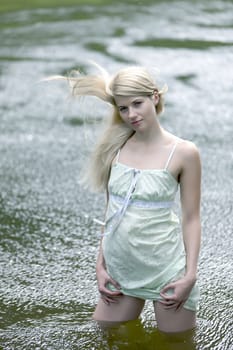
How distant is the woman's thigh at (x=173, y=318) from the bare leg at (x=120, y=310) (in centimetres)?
12

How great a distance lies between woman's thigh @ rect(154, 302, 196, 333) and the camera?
349cm

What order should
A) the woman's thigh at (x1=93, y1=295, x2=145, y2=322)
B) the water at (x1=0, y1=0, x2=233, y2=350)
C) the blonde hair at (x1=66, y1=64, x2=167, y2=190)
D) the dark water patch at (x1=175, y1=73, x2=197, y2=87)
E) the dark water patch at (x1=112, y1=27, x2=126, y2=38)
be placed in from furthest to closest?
the dark water patch at (x1=112, y1=27, x2=126, y2=38) → the dark water patch at (x1=175, y1=73, x2=197, y2=87) → the water at (x1=0, y1=0, x2=233, y2=350) → the woman's thigh at (x1=93, y1=295, x2=145, y2=322) → the blonde hair at (x1=66, y1=64, x2=167, y2=190)

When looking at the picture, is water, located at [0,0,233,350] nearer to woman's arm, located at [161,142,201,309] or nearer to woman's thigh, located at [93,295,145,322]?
woman's thigh, located at [93,295,145,322]

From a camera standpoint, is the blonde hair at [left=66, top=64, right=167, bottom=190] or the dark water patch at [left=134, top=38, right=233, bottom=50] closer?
the blonde hair at [left=66, top=64, right=167, bottom=190]

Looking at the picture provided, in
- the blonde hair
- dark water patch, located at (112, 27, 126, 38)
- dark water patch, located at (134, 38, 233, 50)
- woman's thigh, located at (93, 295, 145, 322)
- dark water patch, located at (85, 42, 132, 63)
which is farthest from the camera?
dark water patch, located at (112, 27, 126, 38)

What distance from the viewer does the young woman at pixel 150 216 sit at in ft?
11.3

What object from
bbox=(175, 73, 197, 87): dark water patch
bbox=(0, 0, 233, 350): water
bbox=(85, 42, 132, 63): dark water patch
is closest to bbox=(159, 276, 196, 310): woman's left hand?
bbox=(0, 0, 233, 350): water

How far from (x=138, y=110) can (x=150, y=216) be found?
0.45 m

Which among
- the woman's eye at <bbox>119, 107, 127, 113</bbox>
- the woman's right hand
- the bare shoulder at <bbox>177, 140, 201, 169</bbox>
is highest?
the woman's eye at <bbox>119, 107, 127, 113</bbox>

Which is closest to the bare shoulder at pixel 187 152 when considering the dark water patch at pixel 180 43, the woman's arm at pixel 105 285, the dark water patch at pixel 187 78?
the woman's arm at pixel 105 285

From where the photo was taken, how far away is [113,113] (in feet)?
12.0

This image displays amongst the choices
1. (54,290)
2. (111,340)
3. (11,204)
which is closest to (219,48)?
(11,204)

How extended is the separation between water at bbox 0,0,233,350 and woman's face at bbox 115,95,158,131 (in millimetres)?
483

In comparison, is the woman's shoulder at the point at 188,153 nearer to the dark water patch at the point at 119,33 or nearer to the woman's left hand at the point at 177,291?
the woman's left hand at the point at 177,291
